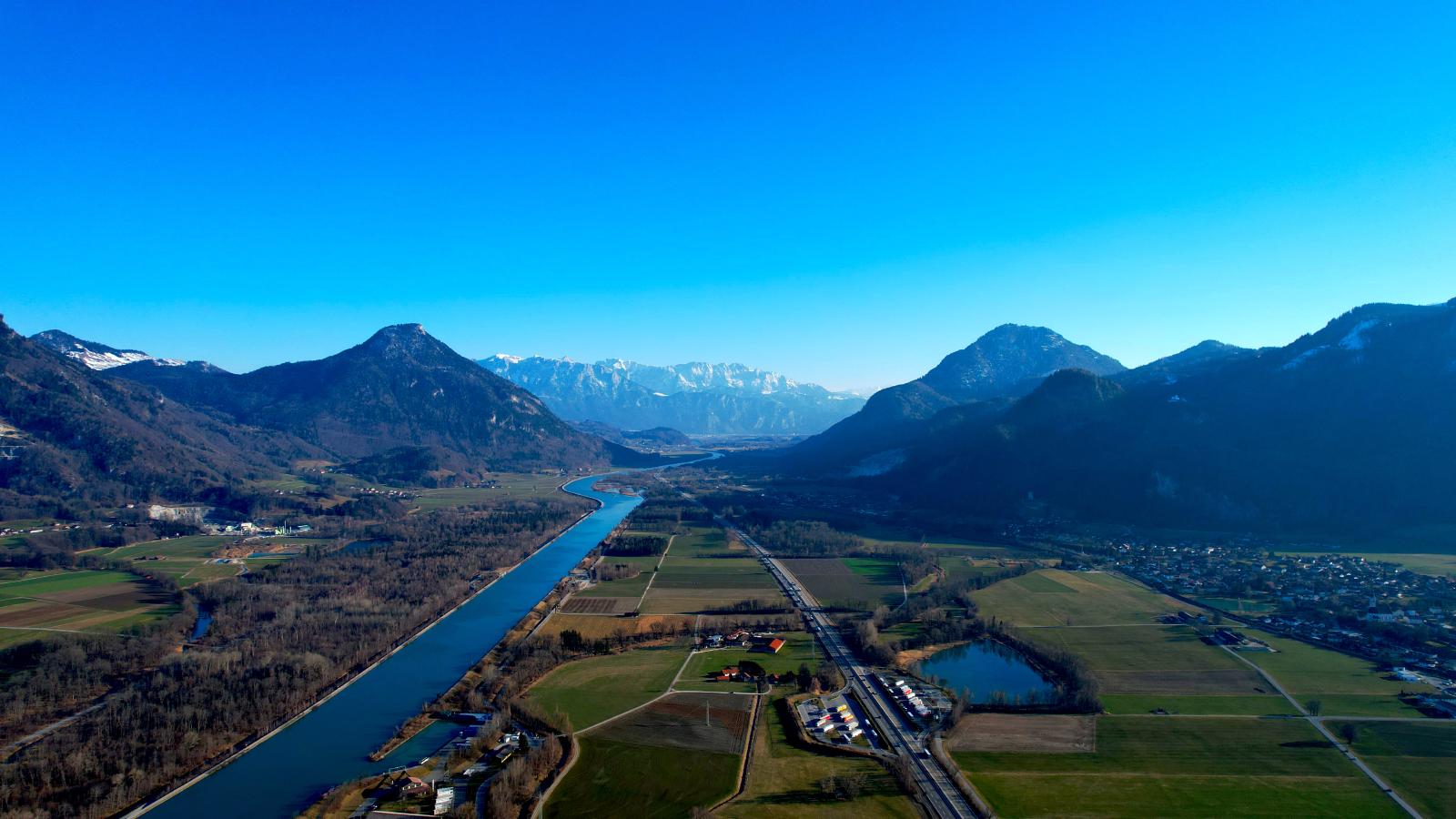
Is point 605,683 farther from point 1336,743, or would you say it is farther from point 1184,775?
point 1336,743

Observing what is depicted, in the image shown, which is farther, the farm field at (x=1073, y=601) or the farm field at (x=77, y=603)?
the farm field at (x=1073, y=601)

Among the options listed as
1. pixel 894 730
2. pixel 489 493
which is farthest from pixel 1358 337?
pixel 489 493

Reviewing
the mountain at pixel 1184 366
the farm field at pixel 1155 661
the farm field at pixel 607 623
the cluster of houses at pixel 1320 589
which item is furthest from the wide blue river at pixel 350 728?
the mountain at pixel 1184 366

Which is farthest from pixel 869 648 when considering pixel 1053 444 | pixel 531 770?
pixel 1053 444

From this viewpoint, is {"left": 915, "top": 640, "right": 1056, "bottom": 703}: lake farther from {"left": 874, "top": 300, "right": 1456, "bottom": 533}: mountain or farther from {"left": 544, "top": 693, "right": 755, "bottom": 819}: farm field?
{"left": 874, "top": 300, "right": 1456, "bottom": 533}: mountain

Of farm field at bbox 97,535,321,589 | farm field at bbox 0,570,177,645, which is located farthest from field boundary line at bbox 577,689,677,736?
farm field at bbox 97,535,321,589

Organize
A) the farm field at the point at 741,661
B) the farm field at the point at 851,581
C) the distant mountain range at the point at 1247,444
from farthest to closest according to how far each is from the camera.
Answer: the distant mountain range at the point at 1247,444
the farm field at the point at 851,581
the farm field at the point at 741,661

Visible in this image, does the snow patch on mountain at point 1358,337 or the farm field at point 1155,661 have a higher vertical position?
the snow patch on mountain at point 1358,337

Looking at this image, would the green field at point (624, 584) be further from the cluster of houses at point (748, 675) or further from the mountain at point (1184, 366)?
the mountain at point (1184, 366)
